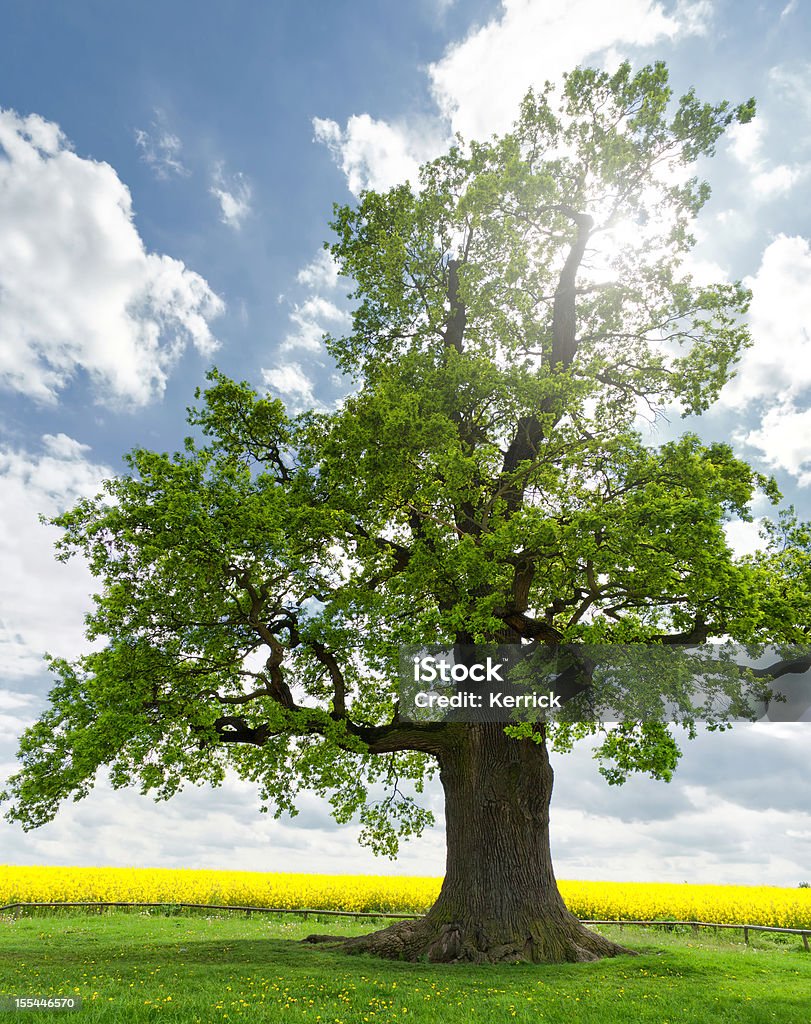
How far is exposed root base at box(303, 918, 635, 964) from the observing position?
14.5 meters

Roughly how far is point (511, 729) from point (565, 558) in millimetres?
3574

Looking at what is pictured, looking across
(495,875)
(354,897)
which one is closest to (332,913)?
(354,897)

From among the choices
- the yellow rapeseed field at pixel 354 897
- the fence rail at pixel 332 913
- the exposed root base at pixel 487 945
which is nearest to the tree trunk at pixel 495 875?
the exposed root base at pixel 487 945

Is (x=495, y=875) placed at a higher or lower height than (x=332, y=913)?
higher

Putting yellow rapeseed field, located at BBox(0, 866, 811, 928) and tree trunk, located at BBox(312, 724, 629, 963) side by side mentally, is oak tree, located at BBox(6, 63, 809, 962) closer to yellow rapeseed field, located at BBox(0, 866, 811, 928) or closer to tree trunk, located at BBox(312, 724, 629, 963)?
tree trunk, located at BBox(312, 724, 629, 963)

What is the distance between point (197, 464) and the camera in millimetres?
15891

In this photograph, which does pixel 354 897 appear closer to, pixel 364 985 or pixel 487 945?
pixel 487 945

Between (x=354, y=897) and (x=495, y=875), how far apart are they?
543 inches

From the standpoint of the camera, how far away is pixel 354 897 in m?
26.7

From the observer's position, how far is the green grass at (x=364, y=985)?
9805mm

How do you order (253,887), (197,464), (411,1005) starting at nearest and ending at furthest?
(411,1005), (197,464), (253,887)

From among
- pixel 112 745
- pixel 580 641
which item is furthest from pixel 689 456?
pixel 112 745

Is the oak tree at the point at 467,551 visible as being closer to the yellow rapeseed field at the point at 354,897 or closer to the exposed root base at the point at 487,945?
the exposed root base at the point at 487,945

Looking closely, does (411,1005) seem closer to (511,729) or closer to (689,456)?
(511,729)
